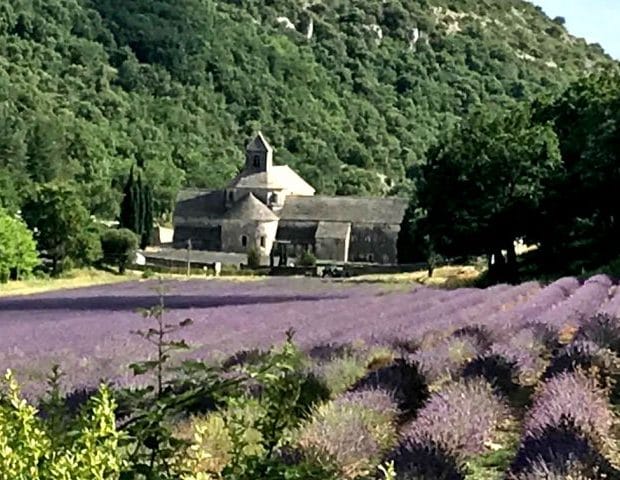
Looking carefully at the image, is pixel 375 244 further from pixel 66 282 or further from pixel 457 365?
pixel 457 365

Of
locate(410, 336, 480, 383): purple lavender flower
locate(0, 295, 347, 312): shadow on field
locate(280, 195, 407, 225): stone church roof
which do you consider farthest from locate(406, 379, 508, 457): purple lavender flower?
locate(280, 195, 407, 225): stone church roof

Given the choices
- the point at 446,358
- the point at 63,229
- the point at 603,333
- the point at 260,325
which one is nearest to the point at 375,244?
the point at 63,229

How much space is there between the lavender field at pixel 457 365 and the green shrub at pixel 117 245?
161 ft

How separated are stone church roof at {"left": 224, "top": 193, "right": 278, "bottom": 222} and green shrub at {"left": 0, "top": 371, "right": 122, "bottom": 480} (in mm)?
88612

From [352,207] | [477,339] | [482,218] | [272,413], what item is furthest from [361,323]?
[352,207]

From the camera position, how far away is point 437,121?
159500 millimetres

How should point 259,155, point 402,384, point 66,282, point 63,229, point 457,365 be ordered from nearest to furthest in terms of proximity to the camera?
point 402,384
point 457,365
point 66,282
point 63,229
point 259,155

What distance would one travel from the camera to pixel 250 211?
92.0 metres

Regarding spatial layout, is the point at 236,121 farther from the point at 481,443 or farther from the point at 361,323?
the point at 481,443

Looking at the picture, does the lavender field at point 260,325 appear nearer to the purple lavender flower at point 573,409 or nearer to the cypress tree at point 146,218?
the purple lavender flower at point 573,409

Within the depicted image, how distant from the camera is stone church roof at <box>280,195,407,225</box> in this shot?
91.7 metres

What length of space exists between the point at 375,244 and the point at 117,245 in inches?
1031

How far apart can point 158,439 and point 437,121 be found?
157705 mm

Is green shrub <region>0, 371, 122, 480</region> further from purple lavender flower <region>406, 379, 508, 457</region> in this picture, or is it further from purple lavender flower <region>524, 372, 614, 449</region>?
purple lavender flower <region>524, 372, 614, 449</region>
